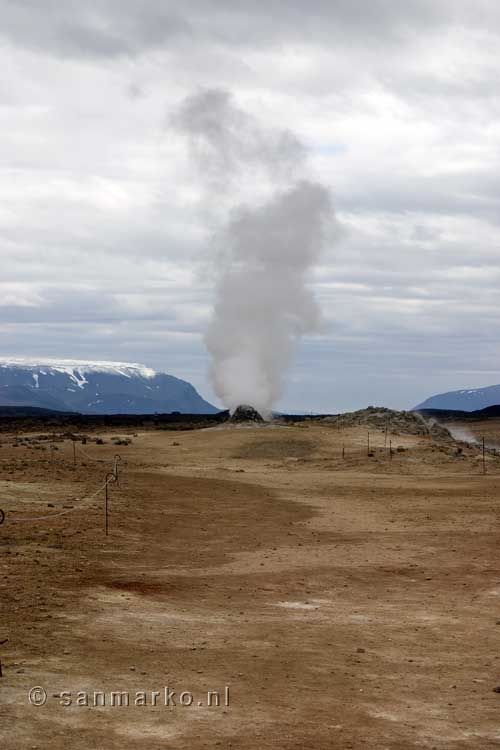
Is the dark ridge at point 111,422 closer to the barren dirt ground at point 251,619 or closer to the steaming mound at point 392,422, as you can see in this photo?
the steaming mound at point 392,422

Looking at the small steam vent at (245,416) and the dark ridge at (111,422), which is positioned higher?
the small steam vent at (245,416)

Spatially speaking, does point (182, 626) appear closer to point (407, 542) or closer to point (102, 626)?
point (102, 626)

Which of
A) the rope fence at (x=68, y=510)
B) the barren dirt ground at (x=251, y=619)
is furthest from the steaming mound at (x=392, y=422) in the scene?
the rope fence at (x=68, y=510)

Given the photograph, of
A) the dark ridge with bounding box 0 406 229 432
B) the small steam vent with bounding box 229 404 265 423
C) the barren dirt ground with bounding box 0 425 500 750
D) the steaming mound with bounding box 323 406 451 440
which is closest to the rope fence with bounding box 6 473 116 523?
the barren dirt ground with bounding box 0 425 500 750

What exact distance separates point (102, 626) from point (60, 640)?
108cm

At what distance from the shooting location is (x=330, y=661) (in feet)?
36.0

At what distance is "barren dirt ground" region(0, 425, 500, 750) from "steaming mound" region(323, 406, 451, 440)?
2970cm

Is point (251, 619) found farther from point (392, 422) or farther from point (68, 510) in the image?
point (392, 422)

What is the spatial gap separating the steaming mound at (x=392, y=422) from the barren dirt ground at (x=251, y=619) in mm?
29701

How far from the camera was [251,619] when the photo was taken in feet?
43.8

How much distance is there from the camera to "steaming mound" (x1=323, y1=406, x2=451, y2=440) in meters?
61.5

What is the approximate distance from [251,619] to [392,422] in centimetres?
5127

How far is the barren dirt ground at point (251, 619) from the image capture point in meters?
8.52

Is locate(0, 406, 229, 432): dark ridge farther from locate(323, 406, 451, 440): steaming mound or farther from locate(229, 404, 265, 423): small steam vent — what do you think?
locate(323, 406, 451, 440): steaming mound
